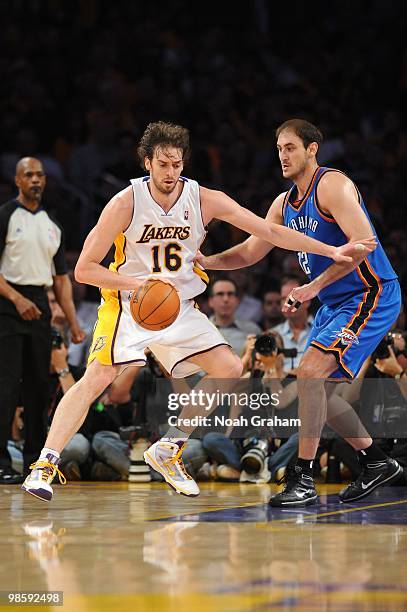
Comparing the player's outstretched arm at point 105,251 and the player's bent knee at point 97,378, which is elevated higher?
the player's outstretched arm at point 105,251

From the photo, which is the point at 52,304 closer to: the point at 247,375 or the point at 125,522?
the point at 247,375

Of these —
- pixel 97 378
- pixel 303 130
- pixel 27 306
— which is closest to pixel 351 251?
pixel 303 130

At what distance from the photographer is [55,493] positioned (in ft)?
22.1

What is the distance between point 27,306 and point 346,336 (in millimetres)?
2548

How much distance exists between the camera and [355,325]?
5.82 meters

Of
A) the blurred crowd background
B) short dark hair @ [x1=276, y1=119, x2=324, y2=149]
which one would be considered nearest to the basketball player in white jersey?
short dark hair @ [x1=276, y1=119, x2=324, y2=149]

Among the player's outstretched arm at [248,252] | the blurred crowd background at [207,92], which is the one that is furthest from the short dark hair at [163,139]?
the blurred crowd background at [207,92]

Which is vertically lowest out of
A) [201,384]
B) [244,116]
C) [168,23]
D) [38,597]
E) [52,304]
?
[38,597]

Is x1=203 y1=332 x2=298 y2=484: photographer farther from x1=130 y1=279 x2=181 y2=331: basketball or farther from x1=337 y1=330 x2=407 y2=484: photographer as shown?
x1=130 y1=279 x2=181 y2=331: basketball

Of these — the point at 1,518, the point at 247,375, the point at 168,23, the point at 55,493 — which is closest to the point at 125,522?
the point at 1,518

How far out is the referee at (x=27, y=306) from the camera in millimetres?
7484

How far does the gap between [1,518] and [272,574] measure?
6.69 ft

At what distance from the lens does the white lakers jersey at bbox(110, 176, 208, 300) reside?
5883 millimetres

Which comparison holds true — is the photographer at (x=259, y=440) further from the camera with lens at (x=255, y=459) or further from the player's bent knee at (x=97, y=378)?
the player's bent knee at (x=97, y=378)
